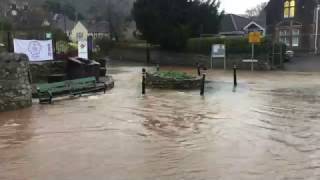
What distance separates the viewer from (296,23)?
182 ft

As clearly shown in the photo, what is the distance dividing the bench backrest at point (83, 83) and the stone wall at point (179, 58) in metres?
21.1

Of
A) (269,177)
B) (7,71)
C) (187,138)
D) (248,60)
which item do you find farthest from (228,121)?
(248,60)

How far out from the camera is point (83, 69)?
24594 mm

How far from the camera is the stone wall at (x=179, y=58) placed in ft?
136

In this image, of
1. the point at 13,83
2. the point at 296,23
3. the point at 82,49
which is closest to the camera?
the point at 13,83

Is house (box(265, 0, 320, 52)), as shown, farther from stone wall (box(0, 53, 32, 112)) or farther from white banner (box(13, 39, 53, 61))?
stone wall (box(0, 53, 32, 112))

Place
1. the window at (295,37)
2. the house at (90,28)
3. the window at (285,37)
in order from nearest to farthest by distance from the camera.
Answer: the window at (295,37), the window at (285,37), the house at (90,28)

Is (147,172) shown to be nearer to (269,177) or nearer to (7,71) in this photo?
(269,177)

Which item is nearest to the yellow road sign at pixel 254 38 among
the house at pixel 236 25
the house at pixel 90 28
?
the house at pixel 236 25

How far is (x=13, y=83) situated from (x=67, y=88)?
3509mm

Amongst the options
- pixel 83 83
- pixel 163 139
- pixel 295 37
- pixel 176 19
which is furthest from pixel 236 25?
pixel 163 139

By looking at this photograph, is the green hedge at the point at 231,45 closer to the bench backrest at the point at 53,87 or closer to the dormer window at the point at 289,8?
the dormer window at the point at 289,8

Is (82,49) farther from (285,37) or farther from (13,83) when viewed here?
(285,37)

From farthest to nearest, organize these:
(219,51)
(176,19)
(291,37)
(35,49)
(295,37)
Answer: (291,37) → (295,37) → (176,19) → (219,51) → (35,49)
